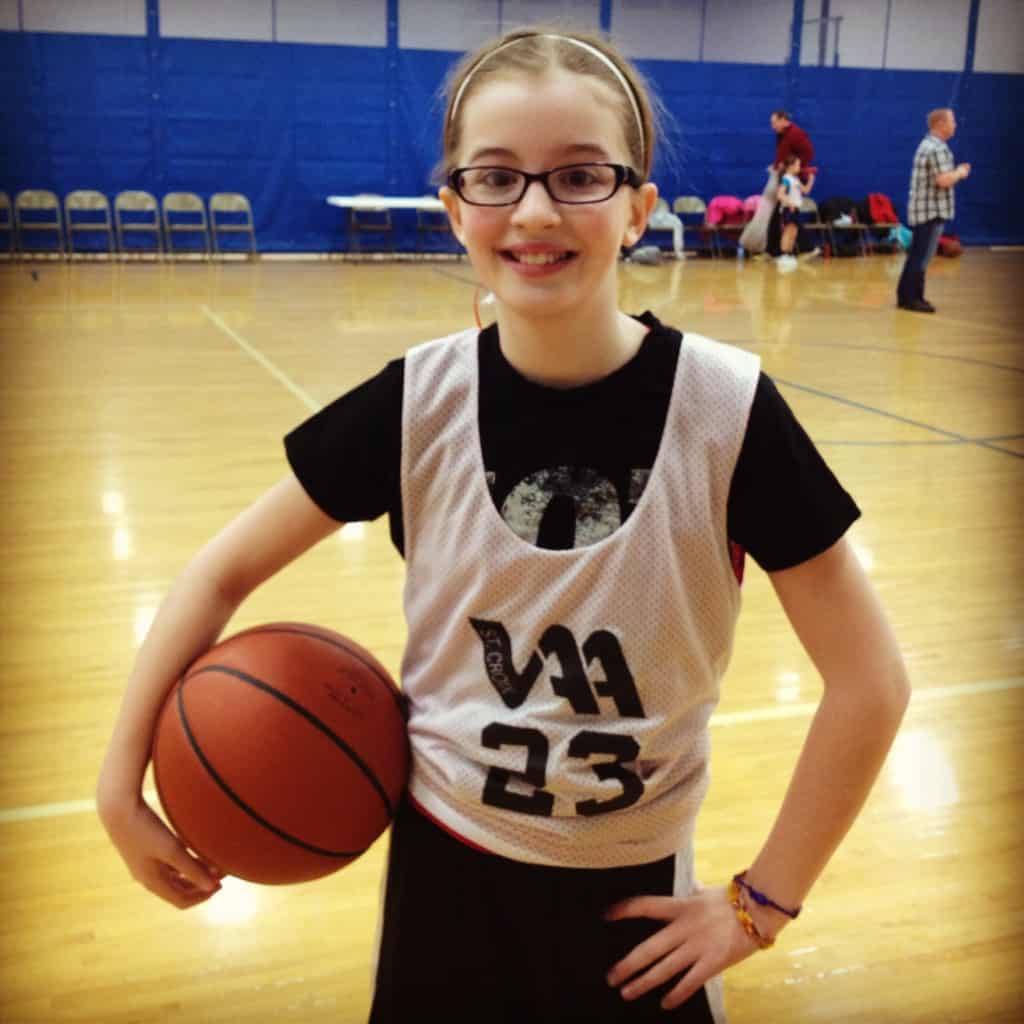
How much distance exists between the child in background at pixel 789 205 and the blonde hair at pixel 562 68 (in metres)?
13.4

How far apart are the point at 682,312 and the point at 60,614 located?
723cm

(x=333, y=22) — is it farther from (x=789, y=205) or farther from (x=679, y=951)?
(x=679, y=951)

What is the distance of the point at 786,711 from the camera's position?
2.91 metres

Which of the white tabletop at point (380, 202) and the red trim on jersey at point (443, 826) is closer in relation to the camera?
the red trim on jersey at point (443, 826)

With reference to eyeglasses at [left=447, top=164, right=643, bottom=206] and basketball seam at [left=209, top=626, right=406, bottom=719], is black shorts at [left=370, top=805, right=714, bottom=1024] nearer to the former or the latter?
basketball seam at [left=209, top=626, right=406, bottom=719]

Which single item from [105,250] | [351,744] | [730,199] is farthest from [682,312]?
[351,744]

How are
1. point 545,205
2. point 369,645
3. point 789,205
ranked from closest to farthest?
point 545,205
point 369,645
point 789,205

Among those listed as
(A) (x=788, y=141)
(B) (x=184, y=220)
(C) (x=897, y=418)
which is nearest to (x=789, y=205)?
(A) (x=788, y=141)

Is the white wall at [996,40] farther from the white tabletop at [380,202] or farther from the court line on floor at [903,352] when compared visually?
the court line on floor at [903,352]

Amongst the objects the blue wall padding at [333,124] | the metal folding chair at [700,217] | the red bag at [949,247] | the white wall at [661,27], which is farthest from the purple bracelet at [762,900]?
the red bag at [949,247]

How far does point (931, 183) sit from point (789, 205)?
485 cm

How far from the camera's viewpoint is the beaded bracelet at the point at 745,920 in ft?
4.21

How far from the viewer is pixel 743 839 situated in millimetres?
2355

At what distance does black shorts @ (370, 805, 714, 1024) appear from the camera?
1301 millimetres
